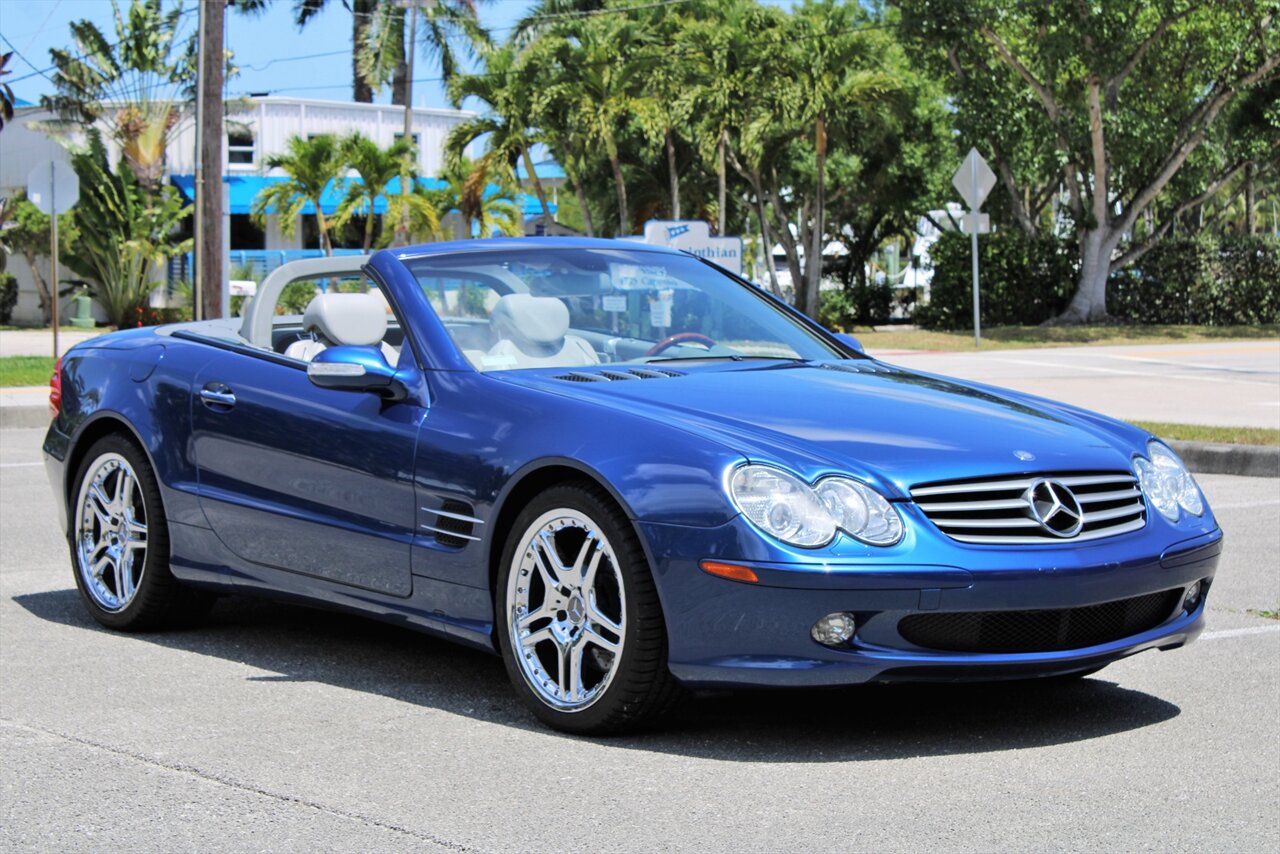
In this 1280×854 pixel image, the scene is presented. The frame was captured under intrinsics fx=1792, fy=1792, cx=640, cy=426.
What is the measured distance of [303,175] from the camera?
43438 millimetres

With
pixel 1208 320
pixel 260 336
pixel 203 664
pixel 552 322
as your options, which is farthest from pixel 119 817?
pixel 1208 320

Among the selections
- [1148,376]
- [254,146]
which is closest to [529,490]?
[1148,376]

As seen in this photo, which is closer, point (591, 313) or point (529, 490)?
point (529, 490)

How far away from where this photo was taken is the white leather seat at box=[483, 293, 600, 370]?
5.72m

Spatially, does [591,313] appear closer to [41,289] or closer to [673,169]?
[673,169]

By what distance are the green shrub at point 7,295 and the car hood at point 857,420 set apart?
144 ft

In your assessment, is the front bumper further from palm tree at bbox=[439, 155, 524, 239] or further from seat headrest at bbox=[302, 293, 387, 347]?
palm tree at bbox=[439, 155, 524, 239]

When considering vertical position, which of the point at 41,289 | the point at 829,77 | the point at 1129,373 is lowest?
the point at 1129,373

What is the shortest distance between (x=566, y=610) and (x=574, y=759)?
44 cm

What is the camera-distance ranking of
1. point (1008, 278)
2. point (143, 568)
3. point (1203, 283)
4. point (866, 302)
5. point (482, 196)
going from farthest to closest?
point (866, 302) < point (482, 196) < point (1008, 278) < point (1203, 283) < point (143, 568)

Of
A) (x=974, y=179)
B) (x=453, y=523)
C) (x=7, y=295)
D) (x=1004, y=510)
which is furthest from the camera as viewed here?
(x=7, y=295)

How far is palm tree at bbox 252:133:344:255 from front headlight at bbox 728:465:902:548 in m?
39.3

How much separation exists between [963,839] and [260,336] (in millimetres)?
3657

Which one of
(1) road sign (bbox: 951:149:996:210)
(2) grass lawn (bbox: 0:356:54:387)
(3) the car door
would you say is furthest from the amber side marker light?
(1) road sign (bbox: 951:149:996:210)
